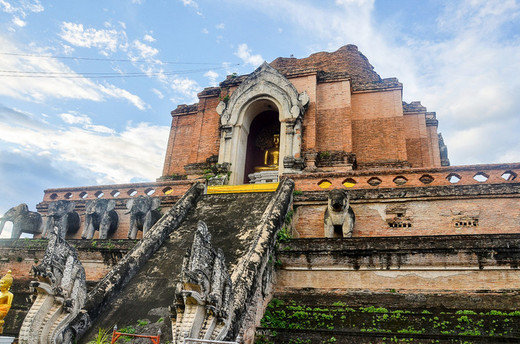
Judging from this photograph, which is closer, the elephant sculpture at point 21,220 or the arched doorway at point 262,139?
the elephant sculpture at point 21,220

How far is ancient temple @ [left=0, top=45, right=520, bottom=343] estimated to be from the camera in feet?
19.8

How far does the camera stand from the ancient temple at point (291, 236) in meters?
6.03

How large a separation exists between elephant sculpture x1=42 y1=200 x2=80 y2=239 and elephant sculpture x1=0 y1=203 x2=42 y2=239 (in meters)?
0.56

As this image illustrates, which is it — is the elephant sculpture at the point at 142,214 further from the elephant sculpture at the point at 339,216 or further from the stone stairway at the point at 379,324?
the stone stairway at the point at 379,324

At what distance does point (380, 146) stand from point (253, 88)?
5.34m

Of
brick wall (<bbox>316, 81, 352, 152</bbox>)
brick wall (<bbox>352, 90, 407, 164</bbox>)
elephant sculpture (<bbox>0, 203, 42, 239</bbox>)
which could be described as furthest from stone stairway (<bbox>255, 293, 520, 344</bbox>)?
elephant sculpture (<bbox>0, 203, 42, 239</bbox>)

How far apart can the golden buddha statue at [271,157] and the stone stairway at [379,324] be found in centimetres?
1103

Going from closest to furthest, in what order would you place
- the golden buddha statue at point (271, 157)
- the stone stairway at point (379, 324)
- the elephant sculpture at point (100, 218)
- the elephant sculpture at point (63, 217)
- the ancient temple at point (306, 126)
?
the stone stairway at point (379, 324), the elephant sculpture at point (100, 218), the elephant sculpture at point (63, 217), the ancient temple at point (306, 126), the golden buddha statue at point (271, 157)

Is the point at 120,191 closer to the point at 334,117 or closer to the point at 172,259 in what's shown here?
the point at 172,259

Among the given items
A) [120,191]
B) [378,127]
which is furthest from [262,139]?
[120,191]

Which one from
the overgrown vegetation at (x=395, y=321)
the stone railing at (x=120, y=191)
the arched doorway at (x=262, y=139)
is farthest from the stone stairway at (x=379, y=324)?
A: the arched doorway at (x=262, y=139)

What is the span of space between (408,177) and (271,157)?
7925 millimetres

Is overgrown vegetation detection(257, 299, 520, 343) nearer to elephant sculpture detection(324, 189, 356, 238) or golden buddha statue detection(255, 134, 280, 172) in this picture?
elephant sculpture detection(324, 189, 356, 238)

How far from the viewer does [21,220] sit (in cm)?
1324
